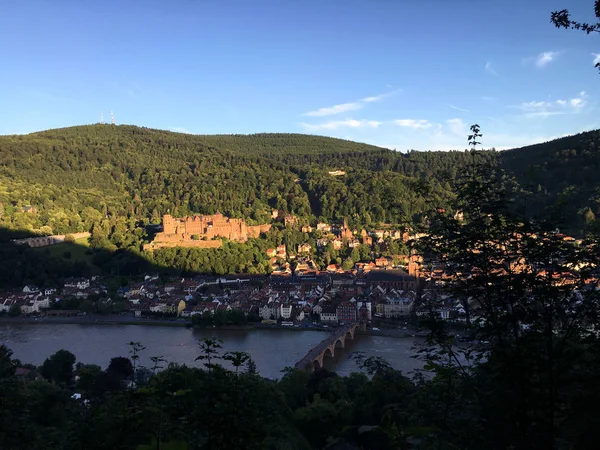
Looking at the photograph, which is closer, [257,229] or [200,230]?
[200,230]

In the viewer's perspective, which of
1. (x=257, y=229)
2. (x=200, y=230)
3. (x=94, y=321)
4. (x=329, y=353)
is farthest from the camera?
(x=257, y=229)

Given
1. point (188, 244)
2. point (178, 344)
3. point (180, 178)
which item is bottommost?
point (178, 344)

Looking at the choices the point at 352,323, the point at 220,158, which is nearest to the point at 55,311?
the point at 352,323

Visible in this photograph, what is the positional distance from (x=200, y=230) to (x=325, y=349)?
15358 mm

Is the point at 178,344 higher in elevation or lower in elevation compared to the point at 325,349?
lower

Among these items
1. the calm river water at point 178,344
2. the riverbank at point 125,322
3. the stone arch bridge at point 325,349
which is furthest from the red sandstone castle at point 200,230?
the stone arch bridge at point 325,349

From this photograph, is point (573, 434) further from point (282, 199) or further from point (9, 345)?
point (282, 199)

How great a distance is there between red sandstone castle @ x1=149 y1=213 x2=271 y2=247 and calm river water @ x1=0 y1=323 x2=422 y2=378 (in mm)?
8550

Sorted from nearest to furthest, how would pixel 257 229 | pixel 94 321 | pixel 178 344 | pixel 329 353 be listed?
pixel 329 353 < pixel 178 344 < pixel 94 321 < pixel 257 229

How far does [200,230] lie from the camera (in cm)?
2625

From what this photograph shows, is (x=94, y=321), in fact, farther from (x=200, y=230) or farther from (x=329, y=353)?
(x=200, y=230)

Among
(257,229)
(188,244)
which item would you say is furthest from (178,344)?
(257,229)

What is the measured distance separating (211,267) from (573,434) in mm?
21810

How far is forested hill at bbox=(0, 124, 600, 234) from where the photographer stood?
27.1 meters
